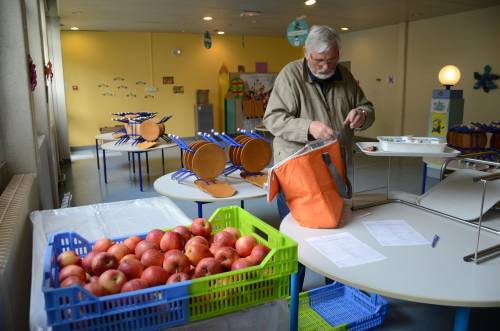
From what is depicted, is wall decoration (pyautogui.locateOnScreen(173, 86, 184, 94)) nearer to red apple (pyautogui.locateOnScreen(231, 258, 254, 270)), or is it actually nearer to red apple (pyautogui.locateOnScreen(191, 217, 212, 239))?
red apple (pyautogui.locateOnScreen(191, 217, 212, 239))

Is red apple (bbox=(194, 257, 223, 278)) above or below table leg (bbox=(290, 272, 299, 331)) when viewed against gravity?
above

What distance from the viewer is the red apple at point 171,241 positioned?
1.31 meters

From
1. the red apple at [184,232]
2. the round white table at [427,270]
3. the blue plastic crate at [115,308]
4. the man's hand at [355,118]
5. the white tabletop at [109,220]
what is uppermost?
the man's hand at [355,118]

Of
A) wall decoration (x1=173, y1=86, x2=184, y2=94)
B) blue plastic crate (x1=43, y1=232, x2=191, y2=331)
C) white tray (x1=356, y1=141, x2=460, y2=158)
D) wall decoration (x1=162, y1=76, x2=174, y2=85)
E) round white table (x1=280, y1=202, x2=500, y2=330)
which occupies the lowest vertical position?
round white table (x1=280, y1=202, x2=500, y2=330)

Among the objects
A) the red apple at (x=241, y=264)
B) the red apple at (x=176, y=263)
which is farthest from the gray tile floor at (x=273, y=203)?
the red apple at (x=176, y=263)

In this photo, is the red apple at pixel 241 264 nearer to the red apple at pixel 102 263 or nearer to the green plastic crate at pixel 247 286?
the green plastic crate at pixel 247 286

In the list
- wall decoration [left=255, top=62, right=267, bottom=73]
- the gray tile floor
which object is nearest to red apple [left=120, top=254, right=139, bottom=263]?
the gray tile floor

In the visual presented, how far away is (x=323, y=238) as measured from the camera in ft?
5.37

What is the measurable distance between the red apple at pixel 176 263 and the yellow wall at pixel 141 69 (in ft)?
31.0

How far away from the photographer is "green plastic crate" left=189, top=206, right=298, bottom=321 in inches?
42.3

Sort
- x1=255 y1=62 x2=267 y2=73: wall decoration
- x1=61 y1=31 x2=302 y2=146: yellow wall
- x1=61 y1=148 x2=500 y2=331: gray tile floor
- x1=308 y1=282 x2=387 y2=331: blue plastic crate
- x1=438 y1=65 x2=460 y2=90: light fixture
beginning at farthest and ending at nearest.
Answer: x1=255 y1=62 x2=267 y2=73: wall decoration < x1=61 y1=31 x2=302 y2=146: yellow wall < x1=438 y1=65 x2=460 y2=90: light fixture < x1=61 y1=148 x2=500 y2=331: gray tile floor < x1=308 y1=282 x2=387 y2=331: blue plastic crate

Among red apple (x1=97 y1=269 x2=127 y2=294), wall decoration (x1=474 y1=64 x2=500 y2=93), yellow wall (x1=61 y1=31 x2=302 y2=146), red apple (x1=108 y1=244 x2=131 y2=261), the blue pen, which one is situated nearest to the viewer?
red apple (x1=97 y1=269 x2=127 y2=294)

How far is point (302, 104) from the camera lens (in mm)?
2162

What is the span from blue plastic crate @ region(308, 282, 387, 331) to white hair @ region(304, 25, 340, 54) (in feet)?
4.68
